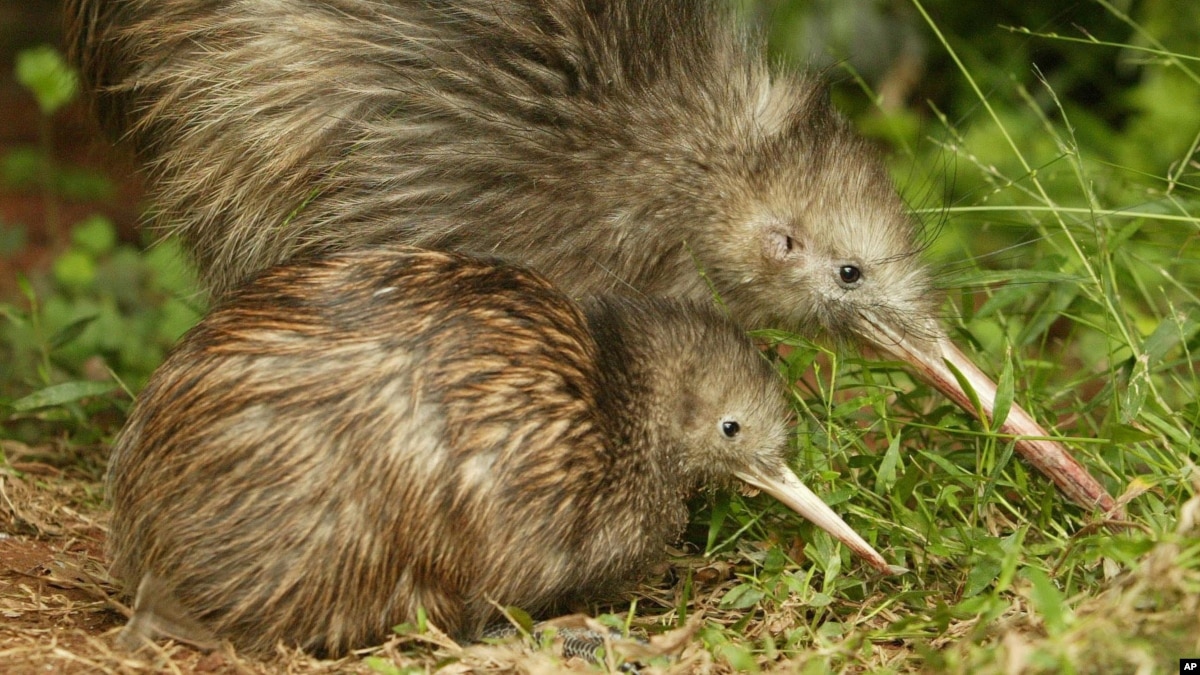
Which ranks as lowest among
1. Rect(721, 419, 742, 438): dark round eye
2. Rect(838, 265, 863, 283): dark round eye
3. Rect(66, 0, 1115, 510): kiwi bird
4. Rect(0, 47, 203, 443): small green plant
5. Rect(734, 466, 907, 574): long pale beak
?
Rect(0, 47, 203, 443): small green plant

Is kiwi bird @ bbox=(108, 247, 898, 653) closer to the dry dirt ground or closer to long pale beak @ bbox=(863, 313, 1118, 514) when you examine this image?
the dry dirt ground

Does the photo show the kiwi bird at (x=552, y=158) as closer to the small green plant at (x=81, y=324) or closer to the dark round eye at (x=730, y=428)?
the dark round eye at (x=730, y=428)

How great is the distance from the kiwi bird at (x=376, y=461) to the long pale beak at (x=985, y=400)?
2.70 ft

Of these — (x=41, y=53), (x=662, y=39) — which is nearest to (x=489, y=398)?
(x=662, y=39)

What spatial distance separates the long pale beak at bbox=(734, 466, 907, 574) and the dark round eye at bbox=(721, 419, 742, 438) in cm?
10

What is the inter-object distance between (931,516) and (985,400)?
34cm

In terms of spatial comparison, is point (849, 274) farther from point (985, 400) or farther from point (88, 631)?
point (88, 631)

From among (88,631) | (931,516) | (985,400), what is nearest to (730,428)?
(931,516)

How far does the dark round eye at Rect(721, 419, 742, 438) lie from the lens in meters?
3.00

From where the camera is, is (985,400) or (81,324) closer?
(985,400)

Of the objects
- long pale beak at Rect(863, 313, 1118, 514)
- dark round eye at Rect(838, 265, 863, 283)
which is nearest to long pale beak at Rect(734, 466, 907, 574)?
long pale beak at Rect(863, 313, 1118, 514)

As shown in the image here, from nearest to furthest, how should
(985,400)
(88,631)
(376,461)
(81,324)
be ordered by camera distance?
(376,461)
(88,631)
(985,400)
(81,324)

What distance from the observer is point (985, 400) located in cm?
332

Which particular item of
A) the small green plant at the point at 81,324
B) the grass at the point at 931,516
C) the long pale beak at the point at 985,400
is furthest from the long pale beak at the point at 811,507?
the small green plant at the point at 81,324
